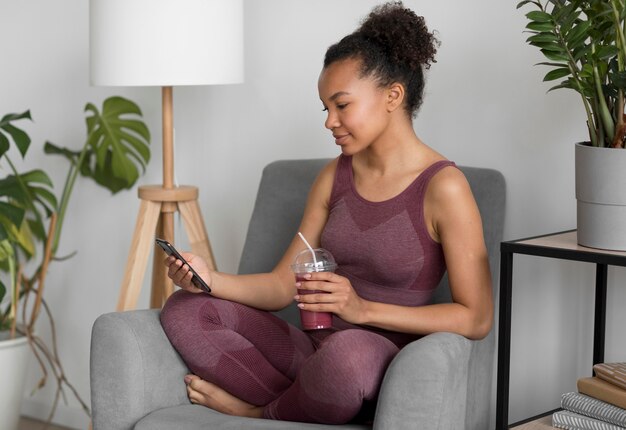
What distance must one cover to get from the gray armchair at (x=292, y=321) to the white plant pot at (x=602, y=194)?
0.32 meters

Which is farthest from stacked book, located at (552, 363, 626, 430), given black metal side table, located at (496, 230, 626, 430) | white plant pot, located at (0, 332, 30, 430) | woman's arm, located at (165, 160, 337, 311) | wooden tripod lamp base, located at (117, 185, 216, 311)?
white plant pot, located at (0, 332, 30, 430)

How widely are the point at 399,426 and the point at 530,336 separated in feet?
2.79

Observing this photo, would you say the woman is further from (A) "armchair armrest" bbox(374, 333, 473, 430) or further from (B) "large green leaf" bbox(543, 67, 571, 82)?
(B) "large green leaf" bbox(543, 67, 571, 82)

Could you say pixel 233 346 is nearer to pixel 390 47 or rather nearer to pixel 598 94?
pixel 390 47

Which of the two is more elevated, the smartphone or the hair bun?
the hair bun

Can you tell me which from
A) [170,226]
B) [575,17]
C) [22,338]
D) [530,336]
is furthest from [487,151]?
[22,338]

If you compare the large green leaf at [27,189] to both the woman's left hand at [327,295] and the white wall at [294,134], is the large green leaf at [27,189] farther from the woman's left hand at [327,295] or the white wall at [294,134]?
the woman's left hand at [327,295]

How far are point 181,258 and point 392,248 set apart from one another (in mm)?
428

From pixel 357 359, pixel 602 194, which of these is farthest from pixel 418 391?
pixel 602 194

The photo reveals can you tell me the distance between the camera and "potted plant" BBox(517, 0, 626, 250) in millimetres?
1748

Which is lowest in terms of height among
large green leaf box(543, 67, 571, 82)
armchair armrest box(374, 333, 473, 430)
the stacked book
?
the stacked book

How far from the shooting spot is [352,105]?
77.1 inches

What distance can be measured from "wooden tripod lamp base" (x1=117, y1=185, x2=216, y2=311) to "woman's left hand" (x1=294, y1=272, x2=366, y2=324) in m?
0.77

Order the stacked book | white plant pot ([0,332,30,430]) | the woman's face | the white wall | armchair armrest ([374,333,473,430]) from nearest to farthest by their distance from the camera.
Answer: armchair armrest ([374,333,473,430]), the stacked book, the woman's face, the white wall, white plant pot ([0,332,30,430])
